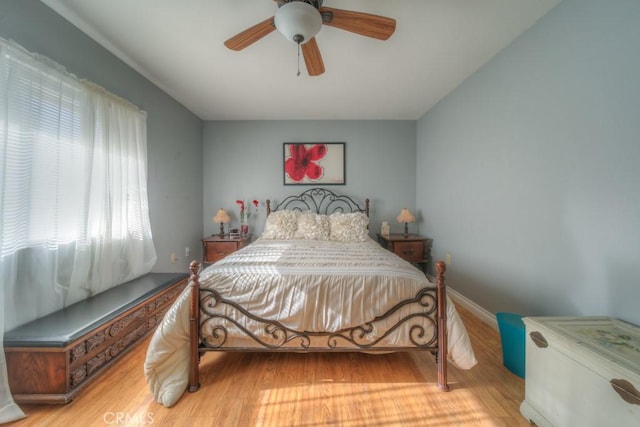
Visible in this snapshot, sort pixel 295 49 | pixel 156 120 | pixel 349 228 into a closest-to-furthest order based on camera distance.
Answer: pixel 295 49 → pixel 156 120 → pixel 349 228

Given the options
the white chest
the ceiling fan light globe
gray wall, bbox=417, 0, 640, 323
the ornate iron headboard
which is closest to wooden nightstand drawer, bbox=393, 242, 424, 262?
gray wall, bbox=417, 0, 640, 323

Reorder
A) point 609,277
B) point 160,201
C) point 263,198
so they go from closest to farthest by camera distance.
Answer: point 609,277 < point 160,201 < point 263,198

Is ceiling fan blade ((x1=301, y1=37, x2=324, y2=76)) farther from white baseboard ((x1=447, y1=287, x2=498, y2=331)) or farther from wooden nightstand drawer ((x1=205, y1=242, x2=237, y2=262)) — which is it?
white baseboard ((x1=447, y1=287, x2=498, y2=331))

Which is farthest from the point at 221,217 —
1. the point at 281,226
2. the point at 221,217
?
the point at 281,226

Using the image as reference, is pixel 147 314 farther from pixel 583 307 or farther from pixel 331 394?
pixel 583 307

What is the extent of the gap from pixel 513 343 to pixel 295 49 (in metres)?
2.72

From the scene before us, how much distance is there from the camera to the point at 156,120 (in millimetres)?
2643

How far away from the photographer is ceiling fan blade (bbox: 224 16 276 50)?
4.70 feet

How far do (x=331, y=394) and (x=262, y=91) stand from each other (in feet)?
9.47

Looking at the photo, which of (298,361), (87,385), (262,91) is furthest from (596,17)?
(87,385)

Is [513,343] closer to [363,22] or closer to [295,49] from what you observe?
[363,22]

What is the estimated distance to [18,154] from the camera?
1370 millimetres

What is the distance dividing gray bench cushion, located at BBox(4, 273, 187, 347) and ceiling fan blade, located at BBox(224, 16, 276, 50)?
6.31 feet

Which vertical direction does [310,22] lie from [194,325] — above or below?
above
